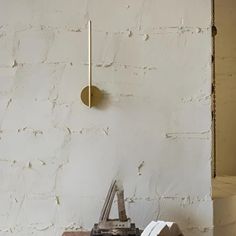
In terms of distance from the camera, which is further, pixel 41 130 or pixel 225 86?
pixel 225 86

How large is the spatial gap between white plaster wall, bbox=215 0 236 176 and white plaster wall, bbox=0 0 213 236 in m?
1.21

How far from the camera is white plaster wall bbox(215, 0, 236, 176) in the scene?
2830 millimetres

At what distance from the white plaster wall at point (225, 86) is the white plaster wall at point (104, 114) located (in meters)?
1.21

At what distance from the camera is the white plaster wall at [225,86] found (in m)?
2.83

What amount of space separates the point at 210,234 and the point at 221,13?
1735 millimetres

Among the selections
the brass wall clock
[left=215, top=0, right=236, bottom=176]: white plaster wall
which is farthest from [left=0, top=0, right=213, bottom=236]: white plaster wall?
[left=215, top=0, right=236, bottom=176]: white plaster wall

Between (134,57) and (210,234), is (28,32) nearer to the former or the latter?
(134,57)

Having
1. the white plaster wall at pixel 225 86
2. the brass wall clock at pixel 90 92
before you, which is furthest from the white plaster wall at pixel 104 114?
the white plaster wall at pixel 225 86

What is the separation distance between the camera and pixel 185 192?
165 centimetres

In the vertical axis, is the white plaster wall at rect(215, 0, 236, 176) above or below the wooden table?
above

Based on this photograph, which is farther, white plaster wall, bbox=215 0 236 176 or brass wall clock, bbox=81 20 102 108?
white plaster wall, bbox=215 0 236 176

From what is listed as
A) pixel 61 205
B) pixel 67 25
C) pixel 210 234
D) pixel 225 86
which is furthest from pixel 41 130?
pixel 225 86

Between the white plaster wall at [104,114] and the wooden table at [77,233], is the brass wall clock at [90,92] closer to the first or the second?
the white plaster wall at [104,114]

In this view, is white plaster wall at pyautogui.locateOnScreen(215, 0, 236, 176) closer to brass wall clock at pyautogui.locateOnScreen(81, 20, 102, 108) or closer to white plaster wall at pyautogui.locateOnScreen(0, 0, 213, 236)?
white plaster wall at pyautogui.locateOnScreen(0, 0, 213, 236)
